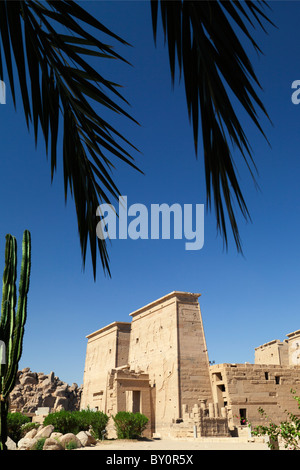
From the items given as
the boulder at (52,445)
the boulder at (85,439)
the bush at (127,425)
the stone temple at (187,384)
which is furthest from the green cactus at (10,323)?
the stone temple at (187,384)

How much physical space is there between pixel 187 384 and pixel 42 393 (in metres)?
27.5

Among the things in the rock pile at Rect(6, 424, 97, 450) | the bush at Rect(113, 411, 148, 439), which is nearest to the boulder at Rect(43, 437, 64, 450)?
the rock pile at Rect(6, 424, 97, 450)

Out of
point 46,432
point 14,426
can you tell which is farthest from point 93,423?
point 14,426

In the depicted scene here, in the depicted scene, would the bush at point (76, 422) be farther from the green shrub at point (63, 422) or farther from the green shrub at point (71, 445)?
the green shrub at point (71, 445)

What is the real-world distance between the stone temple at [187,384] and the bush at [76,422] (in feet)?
11.2

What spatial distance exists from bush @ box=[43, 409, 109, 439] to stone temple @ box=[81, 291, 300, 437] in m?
3.42

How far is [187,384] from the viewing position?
72.2ft

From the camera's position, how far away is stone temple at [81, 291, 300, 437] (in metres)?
20.5

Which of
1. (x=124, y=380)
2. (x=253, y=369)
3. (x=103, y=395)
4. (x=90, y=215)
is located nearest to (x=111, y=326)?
(x=103, y=395)

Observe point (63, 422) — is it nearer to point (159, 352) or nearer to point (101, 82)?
point (159, 352)

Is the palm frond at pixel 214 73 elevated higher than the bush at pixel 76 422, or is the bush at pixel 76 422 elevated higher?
the palm frond at pixel 214 73

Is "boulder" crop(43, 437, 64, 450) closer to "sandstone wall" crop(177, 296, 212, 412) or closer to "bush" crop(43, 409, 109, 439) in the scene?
"bush" crop(43, 409, 109, 439)

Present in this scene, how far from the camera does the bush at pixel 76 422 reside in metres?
16.8

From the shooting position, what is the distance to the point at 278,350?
3156 centimetres
